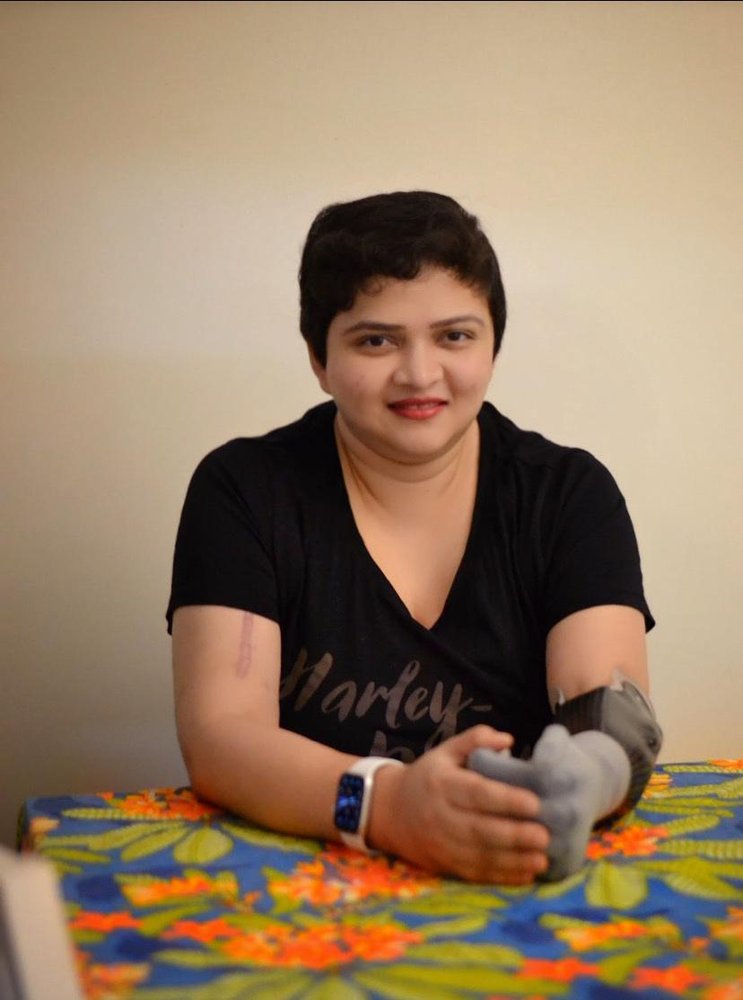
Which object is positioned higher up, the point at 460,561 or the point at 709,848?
the point at 460,561

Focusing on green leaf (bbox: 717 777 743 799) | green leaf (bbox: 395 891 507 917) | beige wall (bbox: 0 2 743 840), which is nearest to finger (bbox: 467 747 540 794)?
green leaf (bbox: 395 891 507 917)

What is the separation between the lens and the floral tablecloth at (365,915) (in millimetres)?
908

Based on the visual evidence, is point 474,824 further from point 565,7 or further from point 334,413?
point 565,7

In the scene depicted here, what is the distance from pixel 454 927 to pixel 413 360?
0.65 metres

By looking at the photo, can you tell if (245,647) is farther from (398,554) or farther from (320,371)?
(320,371)

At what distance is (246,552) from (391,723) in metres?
0.25

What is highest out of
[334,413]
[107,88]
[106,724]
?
[107,88]

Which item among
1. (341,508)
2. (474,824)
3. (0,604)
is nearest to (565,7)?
(341,508)

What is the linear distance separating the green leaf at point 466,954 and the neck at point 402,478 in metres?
0.65

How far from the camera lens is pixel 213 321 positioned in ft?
7.39

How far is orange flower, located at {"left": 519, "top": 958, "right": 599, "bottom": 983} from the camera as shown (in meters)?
0.93

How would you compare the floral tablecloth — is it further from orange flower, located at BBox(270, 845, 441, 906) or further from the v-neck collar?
the v-neck collar

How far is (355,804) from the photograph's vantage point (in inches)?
47.5

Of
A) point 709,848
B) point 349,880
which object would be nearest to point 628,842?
point 709,848
